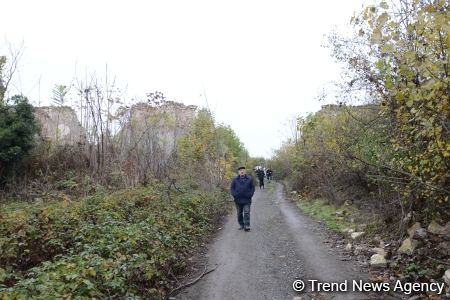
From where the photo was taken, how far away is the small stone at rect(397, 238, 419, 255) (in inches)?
245

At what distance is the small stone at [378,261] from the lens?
6.19 metres

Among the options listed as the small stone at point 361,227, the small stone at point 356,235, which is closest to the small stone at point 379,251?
the small stone at point 356,235

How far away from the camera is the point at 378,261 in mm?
6250

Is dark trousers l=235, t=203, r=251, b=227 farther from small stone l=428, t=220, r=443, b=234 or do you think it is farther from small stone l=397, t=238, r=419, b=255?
small stone l=428, t=220, r=443, b=234

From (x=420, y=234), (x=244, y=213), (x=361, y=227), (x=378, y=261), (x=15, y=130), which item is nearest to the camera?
(x=378, y=261)

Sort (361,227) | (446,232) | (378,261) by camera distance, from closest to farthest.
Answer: (446,232) < (378,261) < (361,227)

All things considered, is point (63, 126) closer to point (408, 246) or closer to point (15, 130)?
point (15, 130)

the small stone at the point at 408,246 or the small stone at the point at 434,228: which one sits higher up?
the small stone at the point at 434,228

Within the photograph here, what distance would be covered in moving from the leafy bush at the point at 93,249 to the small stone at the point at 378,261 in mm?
3422

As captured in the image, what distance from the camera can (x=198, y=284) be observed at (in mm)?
5977

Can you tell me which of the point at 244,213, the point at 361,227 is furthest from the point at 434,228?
the point at 244,213

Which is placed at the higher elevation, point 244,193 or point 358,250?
point 244,193

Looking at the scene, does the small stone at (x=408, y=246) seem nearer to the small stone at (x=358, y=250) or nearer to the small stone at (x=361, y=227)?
the small stone at (x=358, y=250)

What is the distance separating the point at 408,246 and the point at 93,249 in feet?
17.2
